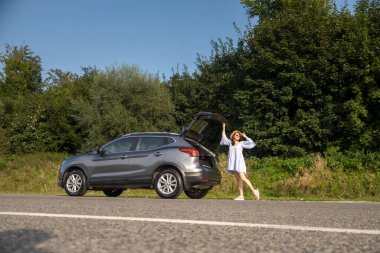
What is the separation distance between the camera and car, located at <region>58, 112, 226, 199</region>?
11492 mm

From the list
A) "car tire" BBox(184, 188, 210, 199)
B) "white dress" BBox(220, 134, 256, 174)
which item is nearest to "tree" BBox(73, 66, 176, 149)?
"car tire" BBox(184, 188, 210, 199)

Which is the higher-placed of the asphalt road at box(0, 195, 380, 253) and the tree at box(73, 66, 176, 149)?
the tree at box(73, 66, 176, 149)

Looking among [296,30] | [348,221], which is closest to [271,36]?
[296,30]

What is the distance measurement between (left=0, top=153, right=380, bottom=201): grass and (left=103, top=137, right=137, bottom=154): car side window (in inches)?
84.5

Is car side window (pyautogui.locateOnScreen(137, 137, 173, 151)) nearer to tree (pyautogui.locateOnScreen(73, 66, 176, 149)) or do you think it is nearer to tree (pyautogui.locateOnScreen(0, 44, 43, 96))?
tree (pyautogui.locateOnScreen(73, 66, 176, 149))

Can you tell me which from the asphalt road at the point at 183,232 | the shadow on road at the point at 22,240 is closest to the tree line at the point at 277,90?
the asphalt road at the point at 183,232

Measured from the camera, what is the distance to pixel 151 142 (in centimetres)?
1216

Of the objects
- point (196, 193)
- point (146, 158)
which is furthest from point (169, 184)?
point (196, 193)

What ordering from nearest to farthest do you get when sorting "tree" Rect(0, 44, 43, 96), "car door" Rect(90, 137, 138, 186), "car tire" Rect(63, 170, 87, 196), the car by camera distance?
the car → "car door" Rect(90, 137, 138, 186) → "car tire" Rect(63, 170, 87, 196) → "tree" Rect(0, 44, 43, 96)

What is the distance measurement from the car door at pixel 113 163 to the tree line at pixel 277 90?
14222 mm

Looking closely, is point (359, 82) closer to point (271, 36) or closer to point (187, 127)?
point (271, 36)

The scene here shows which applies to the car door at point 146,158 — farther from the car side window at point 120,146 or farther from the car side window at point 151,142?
the car side window at point 120,146

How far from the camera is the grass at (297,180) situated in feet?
52.2

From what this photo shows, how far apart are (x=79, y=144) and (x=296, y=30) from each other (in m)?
21.3
